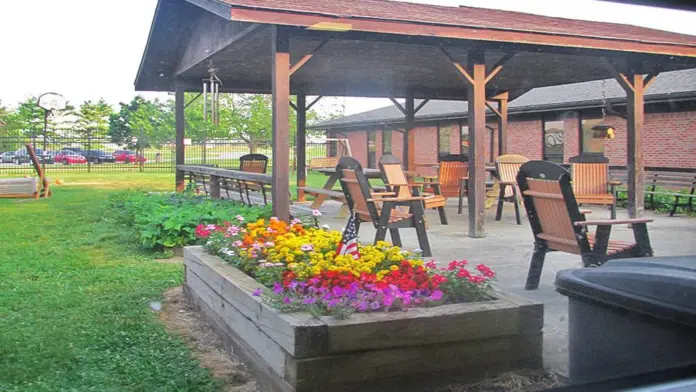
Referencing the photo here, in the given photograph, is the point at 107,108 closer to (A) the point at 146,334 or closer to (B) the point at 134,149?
(A) the point at 146,334

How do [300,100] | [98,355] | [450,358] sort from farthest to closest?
[300,100], [98,355], [450,358]

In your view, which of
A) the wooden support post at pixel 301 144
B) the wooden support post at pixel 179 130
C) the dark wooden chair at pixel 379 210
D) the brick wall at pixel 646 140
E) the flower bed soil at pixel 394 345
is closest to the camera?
the flower bed soil at pixel 394 345

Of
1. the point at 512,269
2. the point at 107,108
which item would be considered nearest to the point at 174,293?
the point at 512,269

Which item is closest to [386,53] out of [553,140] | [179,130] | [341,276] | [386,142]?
[179,130]

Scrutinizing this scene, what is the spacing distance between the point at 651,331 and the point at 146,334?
2955mm

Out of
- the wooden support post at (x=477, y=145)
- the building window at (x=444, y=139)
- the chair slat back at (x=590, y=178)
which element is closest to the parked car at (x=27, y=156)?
the wooden support post at (x=477, y=145)

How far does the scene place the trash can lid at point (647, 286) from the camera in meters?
1.71

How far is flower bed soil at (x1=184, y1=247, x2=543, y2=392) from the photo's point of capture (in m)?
2.74

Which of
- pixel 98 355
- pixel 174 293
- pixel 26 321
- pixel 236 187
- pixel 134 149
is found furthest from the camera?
pixel 134 149

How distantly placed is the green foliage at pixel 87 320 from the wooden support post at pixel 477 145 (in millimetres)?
3489

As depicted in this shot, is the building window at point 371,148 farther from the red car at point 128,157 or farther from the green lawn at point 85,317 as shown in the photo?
the green lawn at point 85,317

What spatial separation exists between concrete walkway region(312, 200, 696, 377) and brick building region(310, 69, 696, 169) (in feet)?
7.99

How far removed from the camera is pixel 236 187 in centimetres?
1100

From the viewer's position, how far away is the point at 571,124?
18359 mm
